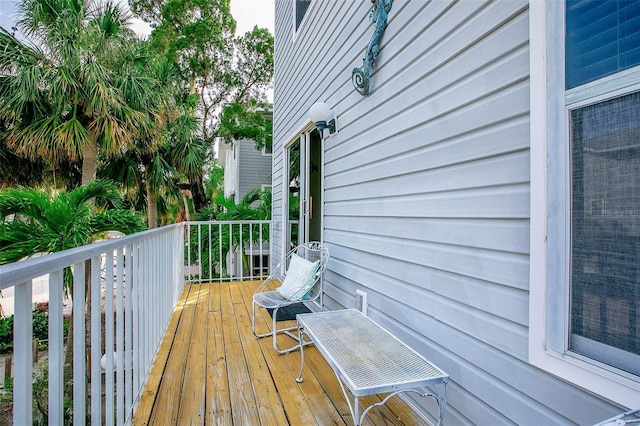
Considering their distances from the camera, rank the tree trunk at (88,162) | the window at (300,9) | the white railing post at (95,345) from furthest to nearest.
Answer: the tree trunk at (88,162), the window at (300,9), the white railing post at (95,345)

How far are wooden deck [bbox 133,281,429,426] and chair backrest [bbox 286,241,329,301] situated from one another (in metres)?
0.64

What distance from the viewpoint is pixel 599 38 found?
1.05m

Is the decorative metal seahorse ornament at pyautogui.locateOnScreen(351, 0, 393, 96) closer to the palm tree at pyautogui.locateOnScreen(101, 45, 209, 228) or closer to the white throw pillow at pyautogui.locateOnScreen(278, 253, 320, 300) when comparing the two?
the white throw pillow at pyautogui.locateOnScreen(278, 253, 320, 300)

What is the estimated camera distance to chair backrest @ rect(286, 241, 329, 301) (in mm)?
3185

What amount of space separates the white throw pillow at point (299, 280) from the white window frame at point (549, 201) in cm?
198

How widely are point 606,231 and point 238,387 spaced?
2132 mm

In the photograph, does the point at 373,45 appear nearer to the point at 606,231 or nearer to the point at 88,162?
the point at 606,231

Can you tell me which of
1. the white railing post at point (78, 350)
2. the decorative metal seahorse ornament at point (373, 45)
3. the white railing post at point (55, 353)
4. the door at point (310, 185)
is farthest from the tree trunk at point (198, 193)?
the white railing post at point (55, 353)

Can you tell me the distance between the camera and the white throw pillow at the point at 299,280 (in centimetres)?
301

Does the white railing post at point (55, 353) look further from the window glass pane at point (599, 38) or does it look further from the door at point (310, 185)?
the door at point (310, 185)

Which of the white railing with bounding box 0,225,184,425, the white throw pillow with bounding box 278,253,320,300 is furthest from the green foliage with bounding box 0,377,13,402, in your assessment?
the white throw pillow with bounding box 278,253,320,300

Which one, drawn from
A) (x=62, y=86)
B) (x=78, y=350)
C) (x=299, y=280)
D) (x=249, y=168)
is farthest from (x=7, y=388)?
(x=249, y=168)

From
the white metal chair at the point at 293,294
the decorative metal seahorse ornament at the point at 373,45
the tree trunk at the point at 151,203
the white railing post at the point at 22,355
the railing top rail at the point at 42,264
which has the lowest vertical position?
the white metal chair at the point at 293,294

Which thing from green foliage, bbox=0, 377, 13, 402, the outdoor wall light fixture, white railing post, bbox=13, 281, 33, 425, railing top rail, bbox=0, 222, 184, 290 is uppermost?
the outdoor wall light fixture
